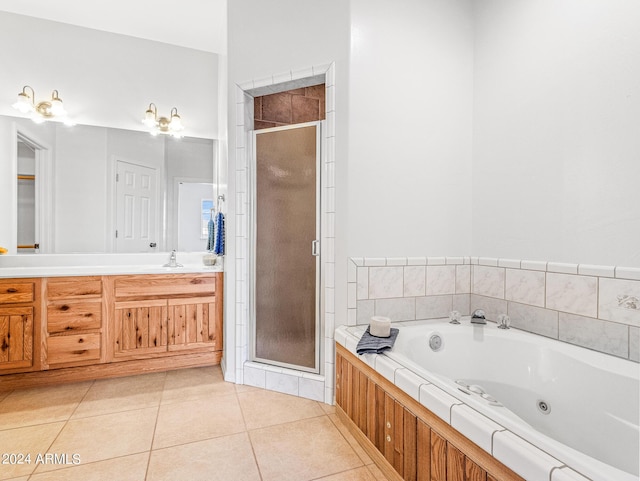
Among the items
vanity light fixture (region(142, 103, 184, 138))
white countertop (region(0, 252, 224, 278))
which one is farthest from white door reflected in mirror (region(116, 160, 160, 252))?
vanity light fixture (region(142, 103, 184, 138))

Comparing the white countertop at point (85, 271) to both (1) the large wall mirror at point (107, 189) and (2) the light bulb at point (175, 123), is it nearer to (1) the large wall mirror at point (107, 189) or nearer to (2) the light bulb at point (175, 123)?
(1) the large wall mirror at point (107, 189)

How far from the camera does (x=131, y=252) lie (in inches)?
117

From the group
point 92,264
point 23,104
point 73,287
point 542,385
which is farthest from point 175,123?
point 542,385

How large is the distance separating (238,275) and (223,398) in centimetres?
84

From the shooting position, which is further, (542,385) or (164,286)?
(164,286)

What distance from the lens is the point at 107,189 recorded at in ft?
9.52

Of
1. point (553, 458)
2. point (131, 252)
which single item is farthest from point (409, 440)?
point (131, 252)

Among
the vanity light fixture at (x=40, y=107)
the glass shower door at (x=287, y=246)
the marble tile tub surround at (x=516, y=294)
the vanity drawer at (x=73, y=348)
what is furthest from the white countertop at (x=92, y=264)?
the marble tile tub surround at (x=516, y=294)

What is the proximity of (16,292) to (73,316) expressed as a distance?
1.26 ft

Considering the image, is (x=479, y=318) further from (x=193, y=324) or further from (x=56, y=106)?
(x=56, y=106)

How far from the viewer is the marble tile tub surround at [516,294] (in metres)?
1.56

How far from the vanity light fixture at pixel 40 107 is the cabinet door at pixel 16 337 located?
157 centimetres

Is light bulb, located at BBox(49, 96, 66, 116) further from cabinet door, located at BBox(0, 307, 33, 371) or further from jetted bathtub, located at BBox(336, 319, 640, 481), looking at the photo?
jetted bathtub, located at BBox(336, 319, 640, 481)

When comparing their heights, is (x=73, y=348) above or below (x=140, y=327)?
below
